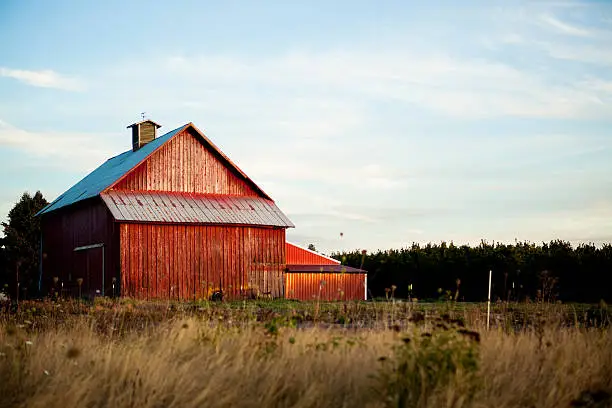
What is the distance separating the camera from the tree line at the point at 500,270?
96.3 feet

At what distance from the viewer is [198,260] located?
3152 cm

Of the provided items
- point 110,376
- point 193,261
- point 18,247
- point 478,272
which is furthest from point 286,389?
point 18,247

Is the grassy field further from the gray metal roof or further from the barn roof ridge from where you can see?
the barn roof ridge

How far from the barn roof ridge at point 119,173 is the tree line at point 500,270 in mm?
8363

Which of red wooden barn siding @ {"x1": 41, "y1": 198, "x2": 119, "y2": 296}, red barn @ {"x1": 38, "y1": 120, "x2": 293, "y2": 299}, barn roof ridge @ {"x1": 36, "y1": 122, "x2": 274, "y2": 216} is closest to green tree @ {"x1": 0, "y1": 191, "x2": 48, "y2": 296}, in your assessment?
red wooden barn siding @ {"x1": 41, "y1": 198, "x2": 119, "y2": 296}

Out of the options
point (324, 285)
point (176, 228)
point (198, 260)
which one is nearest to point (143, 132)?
point (176, 228)

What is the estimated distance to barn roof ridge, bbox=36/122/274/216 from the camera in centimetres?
3219

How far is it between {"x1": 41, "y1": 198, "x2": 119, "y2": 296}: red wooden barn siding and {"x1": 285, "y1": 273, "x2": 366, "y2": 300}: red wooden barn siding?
8.52m

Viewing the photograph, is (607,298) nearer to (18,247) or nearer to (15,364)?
(15,364)

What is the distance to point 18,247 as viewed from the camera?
49812mm

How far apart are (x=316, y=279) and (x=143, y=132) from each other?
1204 centimetres

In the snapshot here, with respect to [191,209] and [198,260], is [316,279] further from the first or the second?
[191,209]

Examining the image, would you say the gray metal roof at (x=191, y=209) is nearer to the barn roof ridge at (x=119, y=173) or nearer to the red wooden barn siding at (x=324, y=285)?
the barn roof ridge at (x=119, y=173)

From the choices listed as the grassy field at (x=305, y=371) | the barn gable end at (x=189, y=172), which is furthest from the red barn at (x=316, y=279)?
the grassy field at (x=305, y=371)
